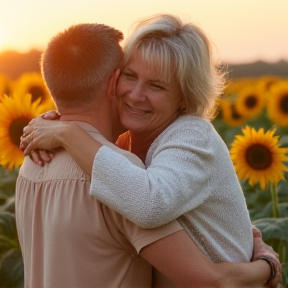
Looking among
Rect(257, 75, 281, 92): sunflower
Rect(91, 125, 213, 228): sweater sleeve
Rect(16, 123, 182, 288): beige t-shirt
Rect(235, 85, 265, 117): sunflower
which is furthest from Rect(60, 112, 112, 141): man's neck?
Rect(257, 75, 281, 92): sunflower

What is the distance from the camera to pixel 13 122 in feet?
13.0

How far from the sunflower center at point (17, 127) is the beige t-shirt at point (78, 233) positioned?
4.83 feet

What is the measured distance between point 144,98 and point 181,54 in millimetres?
182

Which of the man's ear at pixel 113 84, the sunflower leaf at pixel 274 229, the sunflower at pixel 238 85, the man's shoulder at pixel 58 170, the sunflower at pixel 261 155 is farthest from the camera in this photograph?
the sunflower at pixel 238 85

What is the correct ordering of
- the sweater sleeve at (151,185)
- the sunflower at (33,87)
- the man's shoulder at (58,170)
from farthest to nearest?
the sunflower at (33,87)
the man's shoulder at (58,170)
the sweater sleeve at (151,185)

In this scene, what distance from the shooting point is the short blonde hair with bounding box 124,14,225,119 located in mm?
2617

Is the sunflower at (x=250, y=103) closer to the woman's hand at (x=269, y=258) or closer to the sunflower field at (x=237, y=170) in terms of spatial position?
the sunflower field at (x=237, y=170)

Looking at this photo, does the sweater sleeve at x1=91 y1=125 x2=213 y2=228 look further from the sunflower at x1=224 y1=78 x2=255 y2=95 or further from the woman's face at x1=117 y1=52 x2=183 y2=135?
the sunflower at x1=224 y1=78 x2=255 y2=95

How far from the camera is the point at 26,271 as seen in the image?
263 centimetres

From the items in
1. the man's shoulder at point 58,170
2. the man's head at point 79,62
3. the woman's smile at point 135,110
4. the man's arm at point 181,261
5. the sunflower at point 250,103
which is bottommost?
the sunflower at point 250,103

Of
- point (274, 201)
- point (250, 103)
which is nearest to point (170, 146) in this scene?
point (274, 201)

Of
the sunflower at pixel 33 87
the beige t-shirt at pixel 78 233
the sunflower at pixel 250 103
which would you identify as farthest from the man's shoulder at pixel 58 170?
the sunflower at pixel 250 103

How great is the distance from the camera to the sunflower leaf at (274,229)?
386 cm

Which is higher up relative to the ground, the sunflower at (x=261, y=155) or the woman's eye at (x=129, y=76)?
the woman's eye at (x=129, y=76)
